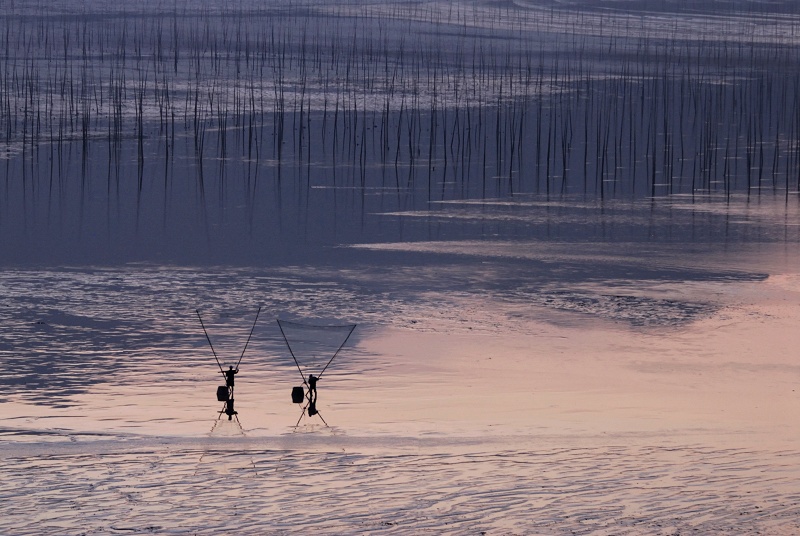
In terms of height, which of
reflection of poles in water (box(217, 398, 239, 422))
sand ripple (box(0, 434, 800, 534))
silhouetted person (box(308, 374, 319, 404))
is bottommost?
sand ripple (box(0, 434, 800, 534))

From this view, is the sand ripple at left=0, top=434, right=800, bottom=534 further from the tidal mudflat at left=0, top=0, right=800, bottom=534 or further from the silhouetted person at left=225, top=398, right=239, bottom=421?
the silhouetted person at left=225, top=398, right=239, bottom=421

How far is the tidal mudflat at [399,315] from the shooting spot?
5371 millimetres

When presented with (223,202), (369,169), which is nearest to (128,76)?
(369,169)

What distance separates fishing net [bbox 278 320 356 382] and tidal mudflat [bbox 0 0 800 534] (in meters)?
0.14

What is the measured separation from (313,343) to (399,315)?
1.17m

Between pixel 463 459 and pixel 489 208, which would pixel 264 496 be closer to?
pixel 463 459

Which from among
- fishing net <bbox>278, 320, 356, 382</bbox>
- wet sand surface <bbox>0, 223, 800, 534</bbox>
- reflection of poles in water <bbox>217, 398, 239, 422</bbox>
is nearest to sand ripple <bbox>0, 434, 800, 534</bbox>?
wet sand surface <bbox>0, 223, 800, 534</bbox>

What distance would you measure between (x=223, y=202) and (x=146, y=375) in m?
8.29

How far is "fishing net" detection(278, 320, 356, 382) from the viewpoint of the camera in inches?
304

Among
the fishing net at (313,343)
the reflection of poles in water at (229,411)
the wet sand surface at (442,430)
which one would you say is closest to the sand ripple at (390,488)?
the wet sand surface at (442,430)

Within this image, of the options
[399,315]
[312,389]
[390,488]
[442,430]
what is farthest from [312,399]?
[399,315]

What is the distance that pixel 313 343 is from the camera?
8312mm

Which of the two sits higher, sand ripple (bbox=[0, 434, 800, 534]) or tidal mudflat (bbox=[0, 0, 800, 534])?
tidal mudflat (bbox=[0, 0, 800, 534])

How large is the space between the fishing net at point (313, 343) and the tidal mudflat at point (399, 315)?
5.7 inches
